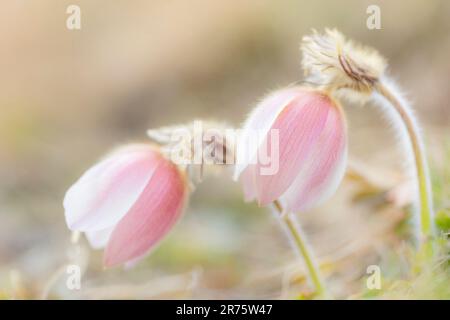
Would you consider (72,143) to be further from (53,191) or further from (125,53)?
(125,53)

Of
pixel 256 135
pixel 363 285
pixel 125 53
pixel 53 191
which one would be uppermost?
pixel 125 53

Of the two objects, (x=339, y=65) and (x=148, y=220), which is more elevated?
(x=339, y=65)

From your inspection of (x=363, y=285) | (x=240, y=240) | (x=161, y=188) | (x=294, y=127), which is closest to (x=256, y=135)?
(x=294, y=127)

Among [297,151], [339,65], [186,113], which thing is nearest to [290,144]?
[297,151]

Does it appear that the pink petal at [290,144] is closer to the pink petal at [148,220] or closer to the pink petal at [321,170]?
the pink petal at [321,170]

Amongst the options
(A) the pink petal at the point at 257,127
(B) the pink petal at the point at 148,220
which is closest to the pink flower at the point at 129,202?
(B) the pink petal at the point at 148,220

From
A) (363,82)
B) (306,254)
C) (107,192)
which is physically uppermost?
(363,82)

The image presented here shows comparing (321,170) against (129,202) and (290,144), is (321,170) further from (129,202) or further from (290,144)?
(129,202)

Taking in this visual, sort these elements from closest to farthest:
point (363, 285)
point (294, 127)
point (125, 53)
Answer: point (294, 127)
point (363, 285)
point (125, 53)
